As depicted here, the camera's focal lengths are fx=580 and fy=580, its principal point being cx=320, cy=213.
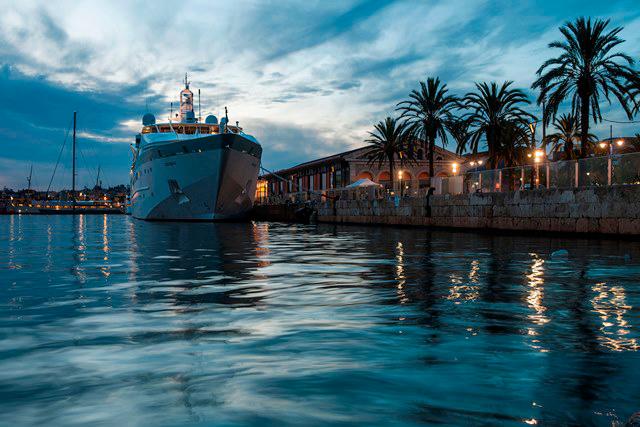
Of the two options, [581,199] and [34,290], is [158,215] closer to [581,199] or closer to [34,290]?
[581,199]

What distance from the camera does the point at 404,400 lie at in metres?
2.99

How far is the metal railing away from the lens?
59.8 ft

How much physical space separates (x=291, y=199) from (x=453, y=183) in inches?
926

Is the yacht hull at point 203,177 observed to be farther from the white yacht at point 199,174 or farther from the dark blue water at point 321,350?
the dark blue water at point 321,350

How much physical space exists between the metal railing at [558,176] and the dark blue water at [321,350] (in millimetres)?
11162

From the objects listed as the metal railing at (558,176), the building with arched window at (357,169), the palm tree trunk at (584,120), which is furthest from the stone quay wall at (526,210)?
the building with arched window at (357,169)

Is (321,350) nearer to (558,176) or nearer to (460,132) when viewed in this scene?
(558,176)

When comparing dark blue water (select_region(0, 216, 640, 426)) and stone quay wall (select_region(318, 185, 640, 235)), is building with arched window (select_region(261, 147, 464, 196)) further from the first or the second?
dark blue water (select_region(0, 216, 640, 426))

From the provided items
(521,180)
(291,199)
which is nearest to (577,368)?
(521,180)

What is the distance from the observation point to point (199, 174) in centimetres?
3625

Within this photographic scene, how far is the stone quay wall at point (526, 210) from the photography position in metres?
18.0

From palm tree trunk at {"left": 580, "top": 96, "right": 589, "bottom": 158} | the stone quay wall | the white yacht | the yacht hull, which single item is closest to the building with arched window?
the white yacht

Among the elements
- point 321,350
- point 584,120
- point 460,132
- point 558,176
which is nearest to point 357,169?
point 460,132

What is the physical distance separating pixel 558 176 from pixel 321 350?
751 inches
